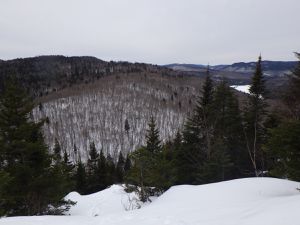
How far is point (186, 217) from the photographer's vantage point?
954cm

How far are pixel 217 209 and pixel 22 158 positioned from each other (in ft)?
37.6

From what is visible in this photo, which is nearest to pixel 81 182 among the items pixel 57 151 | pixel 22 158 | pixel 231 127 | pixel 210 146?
pixel 57 151

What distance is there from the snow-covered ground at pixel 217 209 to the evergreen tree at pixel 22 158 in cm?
628

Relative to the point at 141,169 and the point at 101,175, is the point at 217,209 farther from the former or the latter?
the point at 101,175

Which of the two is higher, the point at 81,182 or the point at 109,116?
the point at 81,182

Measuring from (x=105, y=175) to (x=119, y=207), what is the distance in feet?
69.7

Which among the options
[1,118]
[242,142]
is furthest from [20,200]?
[242,142]

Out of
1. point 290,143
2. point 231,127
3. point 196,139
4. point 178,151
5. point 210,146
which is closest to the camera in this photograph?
point 290,143

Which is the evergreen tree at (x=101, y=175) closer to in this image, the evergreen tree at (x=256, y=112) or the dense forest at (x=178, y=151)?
the dense forest at (x=178, y=151)

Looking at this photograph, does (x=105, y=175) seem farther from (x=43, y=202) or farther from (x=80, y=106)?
(x=80, y=106)

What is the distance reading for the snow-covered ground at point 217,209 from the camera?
7940 mm

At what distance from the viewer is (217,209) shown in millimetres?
10250

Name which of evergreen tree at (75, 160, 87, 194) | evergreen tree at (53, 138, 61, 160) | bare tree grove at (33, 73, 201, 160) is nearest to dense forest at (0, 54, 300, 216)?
evergreen tree at (53, 138, 61, 160)

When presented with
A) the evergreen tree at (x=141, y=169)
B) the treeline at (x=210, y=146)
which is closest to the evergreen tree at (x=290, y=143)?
the treeline at (x=210, y=146)
